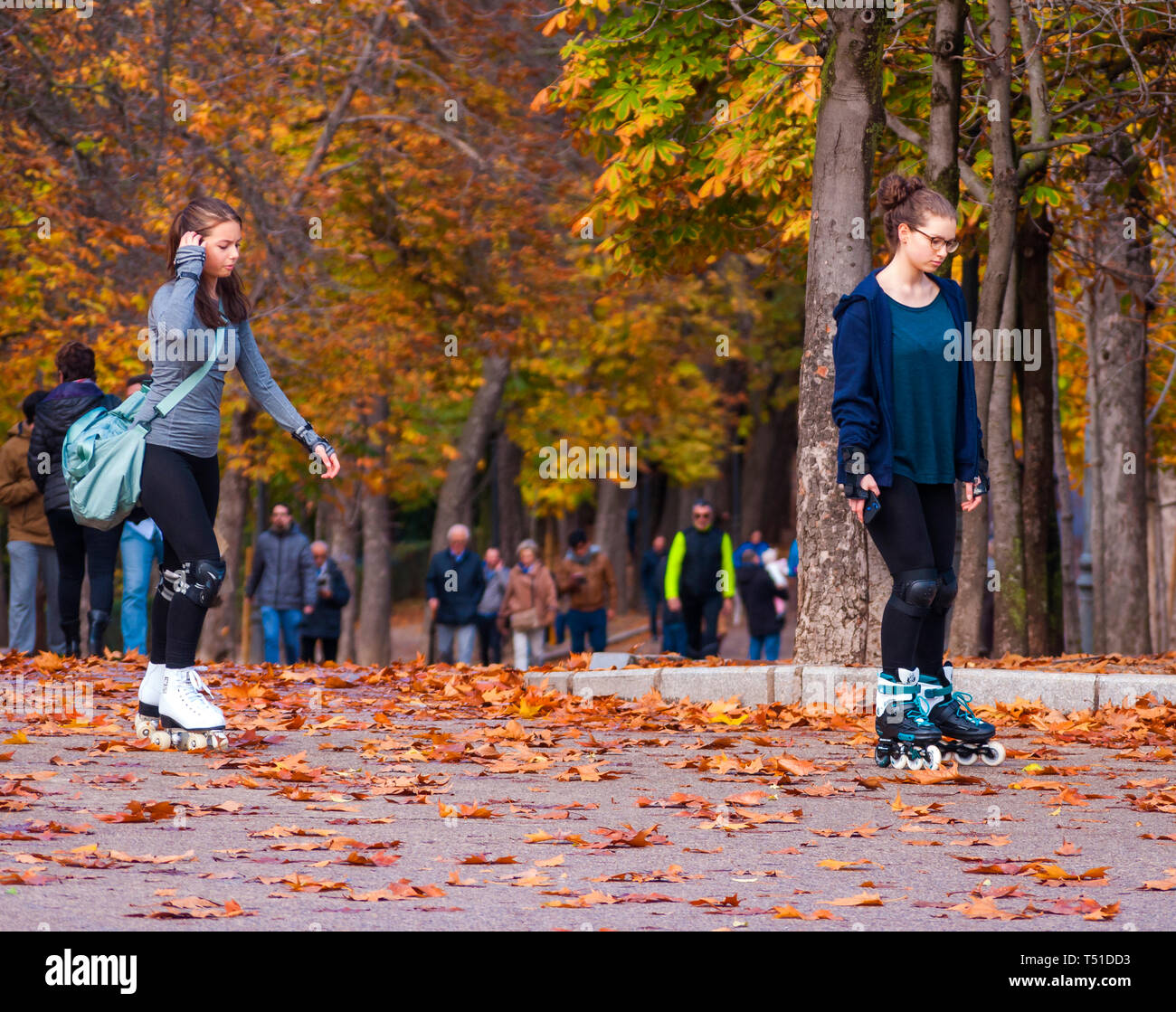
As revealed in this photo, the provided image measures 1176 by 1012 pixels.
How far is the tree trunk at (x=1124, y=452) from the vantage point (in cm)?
1959

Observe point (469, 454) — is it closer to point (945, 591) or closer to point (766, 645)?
point (766, 645)

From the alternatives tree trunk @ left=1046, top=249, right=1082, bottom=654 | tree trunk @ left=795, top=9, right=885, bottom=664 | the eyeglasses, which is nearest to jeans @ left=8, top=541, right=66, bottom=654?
tree trunk @ left=795, top=9, right=885, bottom=664

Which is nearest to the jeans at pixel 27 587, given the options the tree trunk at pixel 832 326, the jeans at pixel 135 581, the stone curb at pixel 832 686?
Result: the jeans at pixel 135 581

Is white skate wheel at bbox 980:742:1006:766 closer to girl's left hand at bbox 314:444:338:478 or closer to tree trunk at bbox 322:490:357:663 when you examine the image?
girl's left hand at bbox 314:444:338:478

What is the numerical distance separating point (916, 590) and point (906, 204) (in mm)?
1557

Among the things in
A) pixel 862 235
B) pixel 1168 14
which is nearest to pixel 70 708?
pixel 862 235

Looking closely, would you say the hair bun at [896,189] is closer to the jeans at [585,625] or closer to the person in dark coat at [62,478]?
the person in dark coat at [62,478]

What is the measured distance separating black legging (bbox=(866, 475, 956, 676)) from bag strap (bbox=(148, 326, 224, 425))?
2.77 metres

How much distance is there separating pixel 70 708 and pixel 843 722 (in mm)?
4001

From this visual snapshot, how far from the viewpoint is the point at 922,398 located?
A: 6.90 m

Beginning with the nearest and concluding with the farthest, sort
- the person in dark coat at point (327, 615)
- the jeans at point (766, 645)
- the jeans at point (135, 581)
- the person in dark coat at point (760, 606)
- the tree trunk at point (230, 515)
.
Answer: the jeans at point (135, 581) < the person in dark coat at point (327, 615) < the person in dark coat at point (760, 606) < the jeans at point (766, 645) < the tree trunk at point (230, 515)

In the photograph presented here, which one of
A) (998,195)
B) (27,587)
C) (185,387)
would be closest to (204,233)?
(185,387)

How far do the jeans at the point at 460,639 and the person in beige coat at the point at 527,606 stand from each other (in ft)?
3.44

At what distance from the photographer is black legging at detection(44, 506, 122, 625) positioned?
11.8 meters
